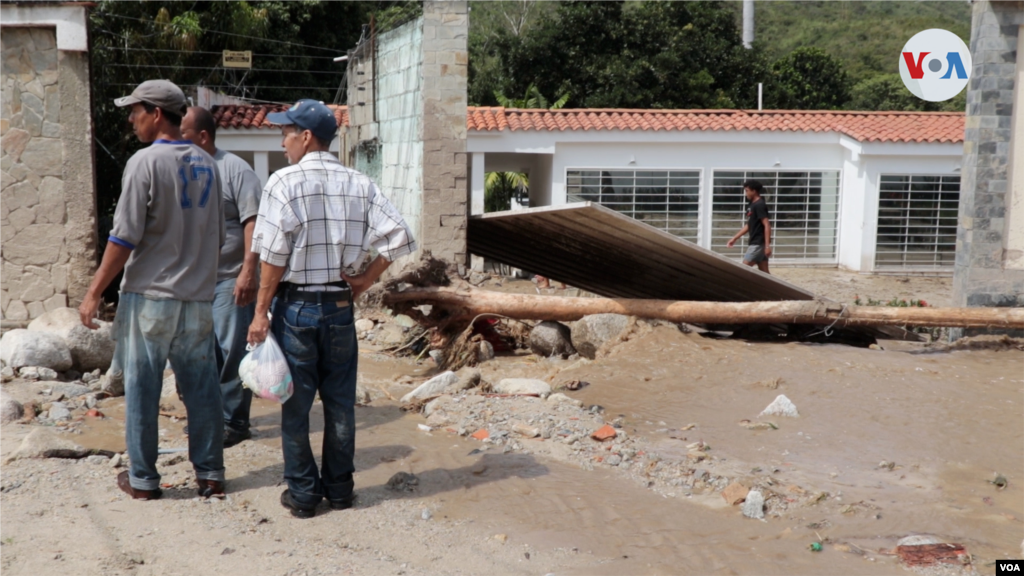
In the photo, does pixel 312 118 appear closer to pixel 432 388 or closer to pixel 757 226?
pixel 432 388

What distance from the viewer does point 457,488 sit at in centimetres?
460

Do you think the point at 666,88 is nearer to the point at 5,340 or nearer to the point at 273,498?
the point at 5,340

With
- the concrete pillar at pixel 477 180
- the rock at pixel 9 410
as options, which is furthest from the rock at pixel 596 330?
the concrete pillar at pixel 477 180

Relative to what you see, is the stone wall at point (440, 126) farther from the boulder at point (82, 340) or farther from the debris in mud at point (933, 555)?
the debris in mud at point (933, 555)

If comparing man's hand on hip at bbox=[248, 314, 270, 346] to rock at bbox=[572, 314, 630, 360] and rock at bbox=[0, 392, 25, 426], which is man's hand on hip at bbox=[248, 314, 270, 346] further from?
rock at bbox=[572, 314, 630, 360]

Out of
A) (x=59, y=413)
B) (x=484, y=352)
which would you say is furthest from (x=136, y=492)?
(x=484, y=352)

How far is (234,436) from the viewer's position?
5.28 metres

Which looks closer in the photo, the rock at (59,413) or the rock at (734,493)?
the rock at (734,493)

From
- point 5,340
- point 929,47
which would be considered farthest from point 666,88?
point 5,340

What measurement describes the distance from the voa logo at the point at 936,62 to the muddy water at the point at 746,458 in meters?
5.57

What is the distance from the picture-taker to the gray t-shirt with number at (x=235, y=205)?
16.8ft

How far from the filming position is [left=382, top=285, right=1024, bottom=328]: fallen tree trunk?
8.02 m

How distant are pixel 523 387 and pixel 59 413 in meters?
3.11

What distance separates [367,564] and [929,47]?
1185cm
